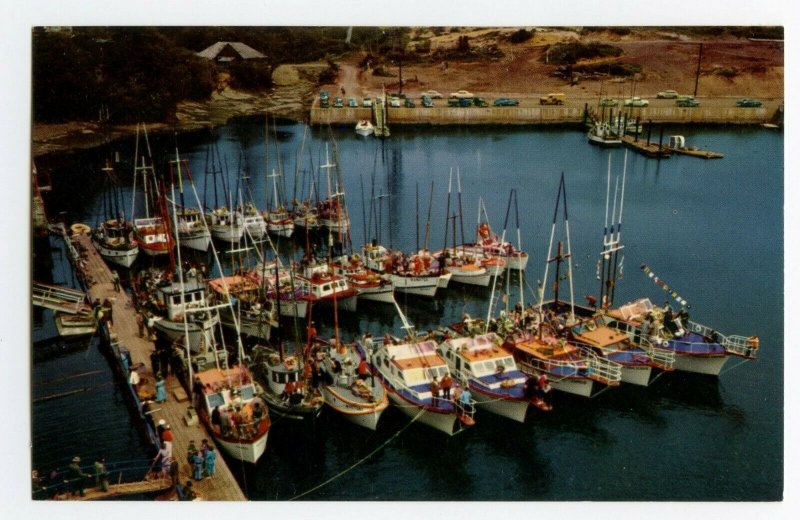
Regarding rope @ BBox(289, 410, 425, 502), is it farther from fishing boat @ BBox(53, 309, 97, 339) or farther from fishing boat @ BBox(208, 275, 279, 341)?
fishing boat @ BBox(53, 309, 97, 339)

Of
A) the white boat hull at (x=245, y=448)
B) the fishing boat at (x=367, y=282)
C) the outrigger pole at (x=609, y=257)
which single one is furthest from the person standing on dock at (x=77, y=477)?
the outrigger pole at (x=609, y=257)

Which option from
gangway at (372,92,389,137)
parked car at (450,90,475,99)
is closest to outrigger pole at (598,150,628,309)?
parked car at (450,90,475,99)

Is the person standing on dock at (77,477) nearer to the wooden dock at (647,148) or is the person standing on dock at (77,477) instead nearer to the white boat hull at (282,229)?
the white boat hull at (282,229)

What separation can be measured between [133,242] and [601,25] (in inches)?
1071

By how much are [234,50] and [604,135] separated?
2455cm

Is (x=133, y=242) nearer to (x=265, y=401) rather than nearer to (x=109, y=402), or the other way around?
(x=109, y=402)

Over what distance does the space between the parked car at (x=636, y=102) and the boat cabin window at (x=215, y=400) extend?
2694 centimetres

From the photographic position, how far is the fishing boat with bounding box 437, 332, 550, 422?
23234mm

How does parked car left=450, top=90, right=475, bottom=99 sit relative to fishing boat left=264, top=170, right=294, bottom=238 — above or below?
above

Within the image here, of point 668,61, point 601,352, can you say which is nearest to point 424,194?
point 668,61

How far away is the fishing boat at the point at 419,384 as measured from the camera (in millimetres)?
22484

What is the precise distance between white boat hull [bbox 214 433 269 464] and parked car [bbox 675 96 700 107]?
28619mm

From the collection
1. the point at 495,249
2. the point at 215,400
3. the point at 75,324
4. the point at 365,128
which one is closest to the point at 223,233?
the point at 365,128

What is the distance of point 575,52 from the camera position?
31.8m
